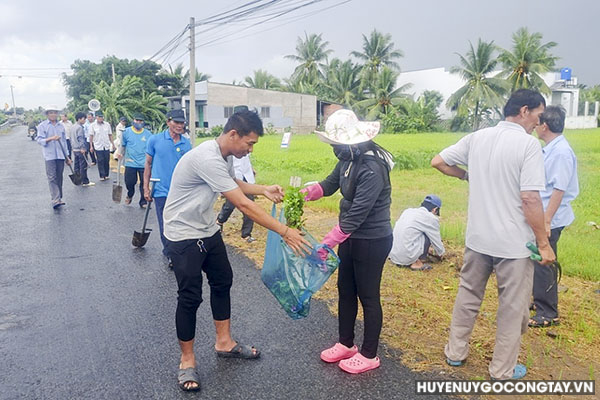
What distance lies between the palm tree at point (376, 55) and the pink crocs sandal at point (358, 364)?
140ft

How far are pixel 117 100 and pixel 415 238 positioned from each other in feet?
93.4

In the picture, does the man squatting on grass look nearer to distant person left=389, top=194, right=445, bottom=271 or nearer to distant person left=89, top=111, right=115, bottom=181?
distant person left=389, top=194, right=445, bottom=271

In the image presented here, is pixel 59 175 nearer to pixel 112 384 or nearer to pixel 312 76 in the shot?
pixel 112 384

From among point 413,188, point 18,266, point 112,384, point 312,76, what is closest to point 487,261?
point 112,384

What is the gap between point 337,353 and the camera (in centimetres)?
357

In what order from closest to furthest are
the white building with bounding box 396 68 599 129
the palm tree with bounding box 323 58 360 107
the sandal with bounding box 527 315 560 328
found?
the sandal with bounding box 527 315 560 328 → the palm tree with bounding box 323 58 360 107 → the white building with bounding box 396 68 599 129

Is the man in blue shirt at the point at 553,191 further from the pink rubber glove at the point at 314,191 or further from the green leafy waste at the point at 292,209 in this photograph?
the green leafy waste at the point at 292,209

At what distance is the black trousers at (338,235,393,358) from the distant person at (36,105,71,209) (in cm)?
767

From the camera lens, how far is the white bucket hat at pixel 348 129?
3.23 metres

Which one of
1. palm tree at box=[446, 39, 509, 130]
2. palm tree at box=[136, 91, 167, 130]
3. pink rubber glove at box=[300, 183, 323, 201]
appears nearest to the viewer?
pink rubber glove at box=[300, 183, 323, 201]

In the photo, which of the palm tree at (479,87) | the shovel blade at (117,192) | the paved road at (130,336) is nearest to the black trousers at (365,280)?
the paved road at (130,336)

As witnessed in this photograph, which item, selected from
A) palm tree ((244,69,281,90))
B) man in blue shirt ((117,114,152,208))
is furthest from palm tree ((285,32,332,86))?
man in blue shirt ((117,114,152,208))

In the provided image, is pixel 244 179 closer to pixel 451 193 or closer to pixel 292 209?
pixel 292 209

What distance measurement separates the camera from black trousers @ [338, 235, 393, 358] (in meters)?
3.34
